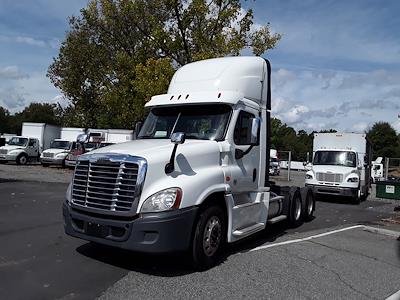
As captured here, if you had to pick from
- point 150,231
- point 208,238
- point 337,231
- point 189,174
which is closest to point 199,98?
point 189,174

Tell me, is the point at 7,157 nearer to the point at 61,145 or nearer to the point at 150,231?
the point at 61,145

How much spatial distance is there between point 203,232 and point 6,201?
8.50m

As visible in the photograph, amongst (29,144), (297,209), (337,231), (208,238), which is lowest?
(337,231)

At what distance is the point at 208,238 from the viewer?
6.81 m

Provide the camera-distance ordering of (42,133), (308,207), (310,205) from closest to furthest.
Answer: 1. (308,207)
2. (310,205)
3. (42,133)

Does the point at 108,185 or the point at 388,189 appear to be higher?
the point at 108,185

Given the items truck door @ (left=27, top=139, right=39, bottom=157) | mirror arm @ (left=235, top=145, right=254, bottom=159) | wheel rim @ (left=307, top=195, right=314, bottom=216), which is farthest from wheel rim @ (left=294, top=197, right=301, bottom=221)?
truck door @ (left=27, top=139, right=39, bottom=157)

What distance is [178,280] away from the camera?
617 centimetres

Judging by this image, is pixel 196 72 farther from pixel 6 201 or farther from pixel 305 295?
pixel 6 201

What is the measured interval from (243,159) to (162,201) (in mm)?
2217

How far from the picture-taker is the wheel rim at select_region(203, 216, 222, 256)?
677 cm

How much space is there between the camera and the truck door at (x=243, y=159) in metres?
7.56

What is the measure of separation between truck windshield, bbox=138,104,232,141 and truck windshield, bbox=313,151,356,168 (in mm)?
13211

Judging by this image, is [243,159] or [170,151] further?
[243,159]
